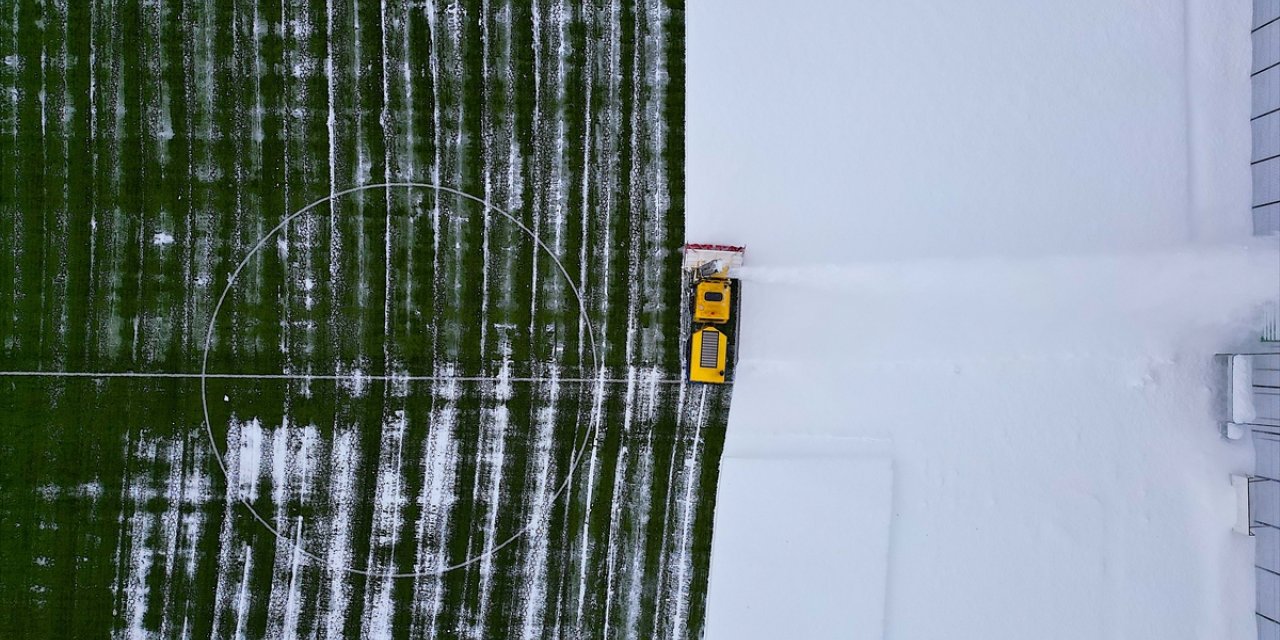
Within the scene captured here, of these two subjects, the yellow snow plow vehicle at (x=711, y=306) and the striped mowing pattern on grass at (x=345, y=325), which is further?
the striped mowing pattern on grass at (x=345, y=325)

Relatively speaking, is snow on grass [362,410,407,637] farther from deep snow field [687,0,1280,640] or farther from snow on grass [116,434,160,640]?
deep snow field [687,0,1280,640]

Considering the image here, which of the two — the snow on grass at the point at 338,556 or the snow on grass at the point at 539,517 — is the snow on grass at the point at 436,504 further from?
the snow on grass at the point at 539,517

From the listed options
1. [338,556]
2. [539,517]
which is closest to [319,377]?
[338,556]

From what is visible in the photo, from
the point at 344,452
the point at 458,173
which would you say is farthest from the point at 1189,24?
the point at 344,452

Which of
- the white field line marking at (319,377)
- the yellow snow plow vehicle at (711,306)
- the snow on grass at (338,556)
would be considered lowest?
the snow on grass at (338,556)

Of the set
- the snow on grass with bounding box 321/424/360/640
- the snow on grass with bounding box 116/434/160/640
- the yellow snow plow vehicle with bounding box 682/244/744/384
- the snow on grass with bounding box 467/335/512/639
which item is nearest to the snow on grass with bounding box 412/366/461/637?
the snow on grass with bounding box 467/335/512/639

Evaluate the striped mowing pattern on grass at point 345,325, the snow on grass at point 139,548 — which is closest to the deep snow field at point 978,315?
the striped mowing pattern on grass at point 345,325

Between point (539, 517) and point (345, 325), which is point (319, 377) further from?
point (539, 517)
